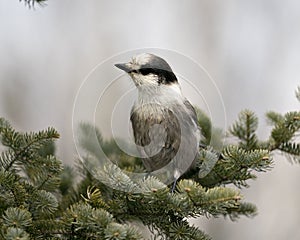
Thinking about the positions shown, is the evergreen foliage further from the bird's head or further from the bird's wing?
the bird's head

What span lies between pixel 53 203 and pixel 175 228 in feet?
0.71

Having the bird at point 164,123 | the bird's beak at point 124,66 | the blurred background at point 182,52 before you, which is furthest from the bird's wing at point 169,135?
the blurred background at point 182,52

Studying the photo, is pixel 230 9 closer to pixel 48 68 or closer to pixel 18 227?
pixel 48 68

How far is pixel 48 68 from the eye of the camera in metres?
3.05

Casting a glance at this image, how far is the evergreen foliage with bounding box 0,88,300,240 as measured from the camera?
88cm

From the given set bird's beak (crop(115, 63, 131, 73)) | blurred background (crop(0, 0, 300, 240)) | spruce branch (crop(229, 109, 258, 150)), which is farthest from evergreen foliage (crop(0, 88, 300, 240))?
blurred background (crop(0, 0, 300, 240))

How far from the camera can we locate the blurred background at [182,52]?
288 cm

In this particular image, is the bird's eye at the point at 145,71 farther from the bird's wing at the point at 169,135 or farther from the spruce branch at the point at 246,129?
the spruce branch at the point at 246,129

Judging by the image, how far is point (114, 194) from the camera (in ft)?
3.57

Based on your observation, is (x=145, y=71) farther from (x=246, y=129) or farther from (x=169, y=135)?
(x=246, y=129)

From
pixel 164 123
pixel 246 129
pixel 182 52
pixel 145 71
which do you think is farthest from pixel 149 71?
pixel 182 52

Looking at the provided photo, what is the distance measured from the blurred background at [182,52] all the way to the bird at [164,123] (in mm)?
1643

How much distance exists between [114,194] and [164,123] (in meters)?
0.17

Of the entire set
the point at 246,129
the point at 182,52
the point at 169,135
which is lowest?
the point at 169,135
